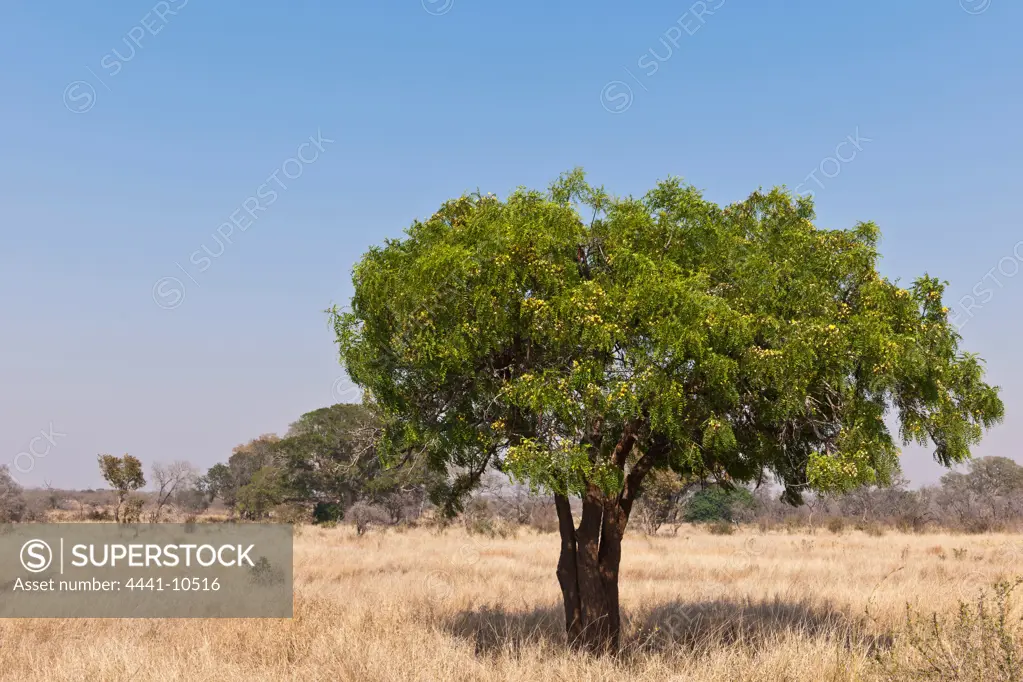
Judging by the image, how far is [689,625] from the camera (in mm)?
13883

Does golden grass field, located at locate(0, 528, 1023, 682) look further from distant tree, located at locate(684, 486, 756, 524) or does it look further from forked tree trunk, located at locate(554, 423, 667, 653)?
distant tree, located at locate(684, 486, 756, 524)

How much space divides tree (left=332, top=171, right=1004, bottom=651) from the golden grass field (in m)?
2.03

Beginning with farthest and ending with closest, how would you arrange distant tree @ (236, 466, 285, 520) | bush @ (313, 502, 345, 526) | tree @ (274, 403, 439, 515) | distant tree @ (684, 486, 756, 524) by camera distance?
1. distant tree @ (684, 486, 756, 524)
2. bush @ (313, 502, 345, 526)
3. distant tree @ (236, 466, 285, 520)
4. tree @ (274, 403, 439, 515)

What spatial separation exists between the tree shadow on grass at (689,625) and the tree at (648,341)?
1407 mm

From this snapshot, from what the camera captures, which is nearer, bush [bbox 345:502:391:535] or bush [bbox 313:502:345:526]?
bush [bbox 345:502:391:535]

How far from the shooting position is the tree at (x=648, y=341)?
29.7ft

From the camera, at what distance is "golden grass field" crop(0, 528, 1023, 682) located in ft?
31.2

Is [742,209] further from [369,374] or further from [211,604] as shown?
[211,604]

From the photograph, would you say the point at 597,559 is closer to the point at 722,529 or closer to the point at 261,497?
the point at 722,529

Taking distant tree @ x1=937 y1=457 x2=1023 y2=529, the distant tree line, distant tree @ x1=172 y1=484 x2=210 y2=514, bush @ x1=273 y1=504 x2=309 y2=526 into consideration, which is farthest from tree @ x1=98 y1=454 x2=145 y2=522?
distant tree @ x1=937 y1=457 x2=1023 y2=529

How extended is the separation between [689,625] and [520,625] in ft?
9.56

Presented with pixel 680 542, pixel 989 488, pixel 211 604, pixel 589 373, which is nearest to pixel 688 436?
pixel 589 373

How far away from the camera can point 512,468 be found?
9125mm

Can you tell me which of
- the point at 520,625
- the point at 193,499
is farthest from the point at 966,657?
the point at 193,499
